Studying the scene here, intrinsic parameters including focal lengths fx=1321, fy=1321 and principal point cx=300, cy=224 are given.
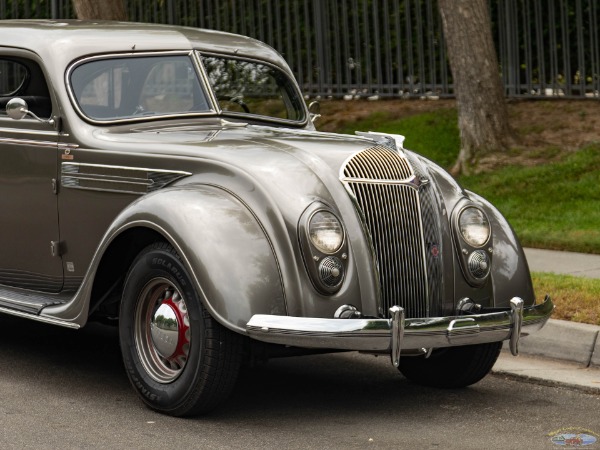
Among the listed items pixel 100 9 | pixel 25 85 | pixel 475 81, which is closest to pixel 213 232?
pixel 25 85

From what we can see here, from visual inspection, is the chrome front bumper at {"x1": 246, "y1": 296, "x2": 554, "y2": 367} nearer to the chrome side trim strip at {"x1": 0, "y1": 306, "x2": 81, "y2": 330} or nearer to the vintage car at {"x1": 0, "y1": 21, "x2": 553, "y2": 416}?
the vintage car at {"x1": 0, "y1": 21, "x2": 553, "y2": 416}

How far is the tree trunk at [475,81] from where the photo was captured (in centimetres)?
1383

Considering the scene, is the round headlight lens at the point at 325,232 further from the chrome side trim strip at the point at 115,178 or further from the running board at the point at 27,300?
the running board at the point at 27,300

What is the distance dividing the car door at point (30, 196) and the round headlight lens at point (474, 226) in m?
2.20

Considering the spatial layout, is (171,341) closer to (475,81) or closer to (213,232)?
(213,232)

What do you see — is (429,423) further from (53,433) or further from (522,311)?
(53,433)

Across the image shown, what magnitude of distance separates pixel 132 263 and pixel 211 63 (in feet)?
5.50

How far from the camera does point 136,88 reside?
7.37 m

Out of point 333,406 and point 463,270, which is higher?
point 463,270

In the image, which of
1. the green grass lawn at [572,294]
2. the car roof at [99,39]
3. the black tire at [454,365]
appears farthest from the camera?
the green grass lawn at [572,294]

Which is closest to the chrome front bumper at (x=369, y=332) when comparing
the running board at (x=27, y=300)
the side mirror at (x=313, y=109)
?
the running board at (x=27, y=300)

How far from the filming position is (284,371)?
744 centimetres

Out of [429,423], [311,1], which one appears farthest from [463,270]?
[311,1]

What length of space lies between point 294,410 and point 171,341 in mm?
727
